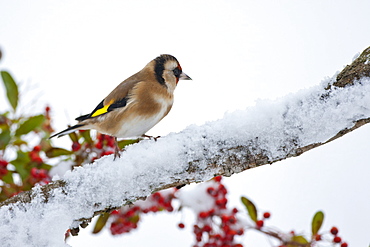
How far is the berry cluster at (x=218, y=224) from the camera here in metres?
1.71

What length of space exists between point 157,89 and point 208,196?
2.00ft

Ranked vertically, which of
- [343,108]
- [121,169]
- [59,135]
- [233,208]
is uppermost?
[59,135]

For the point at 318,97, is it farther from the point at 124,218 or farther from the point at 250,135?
the point at 124,218

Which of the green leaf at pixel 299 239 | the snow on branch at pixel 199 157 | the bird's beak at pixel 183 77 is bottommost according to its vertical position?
the green leaf at pixel 299 239

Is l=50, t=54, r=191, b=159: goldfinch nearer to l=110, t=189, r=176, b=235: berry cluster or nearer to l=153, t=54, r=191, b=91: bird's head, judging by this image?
l=153, t=54, r=191, b=91: bird's head

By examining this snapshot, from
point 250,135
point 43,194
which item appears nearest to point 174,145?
point 250,135

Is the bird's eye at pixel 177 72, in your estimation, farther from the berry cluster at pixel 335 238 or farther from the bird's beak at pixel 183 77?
the berry cluster at pixel 335 238

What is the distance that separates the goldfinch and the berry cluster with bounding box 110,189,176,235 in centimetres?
35

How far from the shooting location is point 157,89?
2.05 m

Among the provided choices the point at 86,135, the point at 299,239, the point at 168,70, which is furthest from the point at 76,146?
the point at 299,239

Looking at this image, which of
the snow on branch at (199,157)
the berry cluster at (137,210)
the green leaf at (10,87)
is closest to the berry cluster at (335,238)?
the snow on branch at (199,157)

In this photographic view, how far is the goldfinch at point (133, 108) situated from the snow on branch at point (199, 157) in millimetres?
497

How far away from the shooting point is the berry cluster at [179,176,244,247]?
5.62 feet

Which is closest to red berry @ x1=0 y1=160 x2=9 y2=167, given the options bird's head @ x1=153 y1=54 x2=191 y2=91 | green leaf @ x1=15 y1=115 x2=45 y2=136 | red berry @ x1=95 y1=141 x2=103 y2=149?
green leaf @ x1=15 y1=115 x2=45 y2=136
